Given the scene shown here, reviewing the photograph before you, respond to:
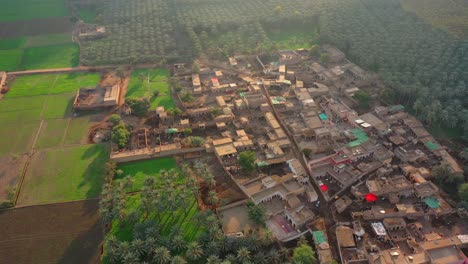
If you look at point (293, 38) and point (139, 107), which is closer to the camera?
point (139, 107)

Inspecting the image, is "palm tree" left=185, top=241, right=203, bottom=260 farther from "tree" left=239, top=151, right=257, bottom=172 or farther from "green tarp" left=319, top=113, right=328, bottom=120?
"green tarp" left=319, top=113, right=328, bottom=120

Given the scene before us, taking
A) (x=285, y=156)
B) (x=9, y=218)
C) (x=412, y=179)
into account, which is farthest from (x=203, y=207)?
(x=412, y=179)

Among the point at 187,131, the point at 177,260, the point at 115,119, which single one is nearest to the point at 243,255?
the point at 177,260

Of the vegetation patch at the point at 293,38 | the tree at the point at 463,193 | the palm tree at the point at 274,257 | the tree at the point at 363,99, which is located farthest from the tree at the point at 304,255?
the vegetation patch at the point at 293,38

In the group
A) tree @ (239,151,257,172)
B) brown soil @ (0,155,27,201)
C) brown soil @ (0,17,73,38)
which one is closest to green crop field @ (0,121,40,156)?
brown soil @ (0,155,27,201)

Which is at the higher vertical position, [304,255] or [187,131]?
[187,131]

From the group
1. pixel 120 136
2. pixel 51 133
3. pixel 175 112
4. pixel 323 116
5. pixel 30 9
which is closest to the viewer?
pixel 120 136

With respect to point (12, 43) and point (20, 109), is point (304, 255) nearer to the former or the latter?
point (20, 109)
